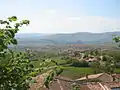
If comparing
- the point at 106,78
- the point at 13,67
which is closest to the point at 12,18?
the point at 13,67

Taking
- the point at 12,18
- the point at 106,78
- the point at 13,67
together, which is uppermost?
the point at 12,18

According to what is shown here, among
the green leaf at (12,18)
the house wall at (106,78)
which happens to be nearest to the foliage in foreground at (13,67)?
the green leaf at (12,18)

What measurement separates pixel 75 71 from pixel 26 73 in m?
54.1

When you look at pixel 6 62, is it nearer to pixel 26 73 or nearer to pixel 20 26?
pixel 26 73

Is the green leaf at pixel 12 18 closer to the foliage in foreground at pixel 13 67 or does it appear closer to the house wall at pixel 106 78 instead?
the foliage in foreground at pixel 13 67

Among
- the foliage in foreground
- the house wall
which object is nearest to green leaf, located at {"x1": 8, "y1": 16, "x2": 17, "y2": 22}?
the foliage in foreground

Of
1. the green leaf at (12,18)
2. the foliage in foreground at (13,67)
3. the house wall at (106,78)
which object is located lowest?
the house wall at (106,78)

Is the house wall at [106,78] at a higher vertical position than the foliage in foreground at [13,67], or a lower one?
lower

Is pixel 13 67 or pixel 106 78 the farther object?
pixel 106 78

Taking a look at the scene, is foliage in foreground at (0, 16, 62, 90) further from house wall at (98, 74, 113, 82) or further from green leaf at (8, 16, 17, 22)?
house wall at (98, 74, 113, 82)

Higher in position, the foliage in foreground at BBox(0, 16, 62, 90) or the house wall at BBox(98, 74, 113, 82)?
the foliage in foreground at BBox(0, 16, 62, 90)

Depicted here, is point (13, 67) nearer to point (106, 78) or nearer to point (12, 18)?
point (12, 18)

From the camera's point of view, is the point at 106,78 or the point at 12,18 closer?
the point at 12,18

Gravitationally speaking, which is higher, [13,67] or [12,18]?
[12,18]
